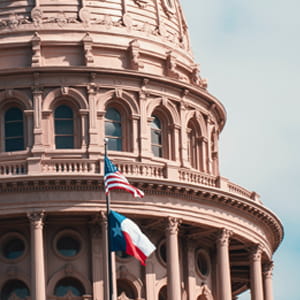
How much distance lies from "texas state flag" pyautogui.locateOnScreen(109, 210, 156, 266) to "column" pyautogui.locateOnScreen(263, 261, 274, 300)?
23907 mm

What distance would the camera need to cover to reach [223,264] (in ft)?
292

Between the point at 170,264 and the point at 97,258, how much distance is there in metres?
3.06

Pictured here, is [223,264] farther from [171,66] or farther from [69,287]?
[171,66]

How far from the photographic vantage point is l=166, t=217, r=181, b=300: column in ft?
285

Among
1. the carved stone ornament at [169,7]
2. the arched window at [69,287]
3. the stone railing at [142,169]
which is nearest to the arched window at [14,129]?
the stone railing at [142,169]

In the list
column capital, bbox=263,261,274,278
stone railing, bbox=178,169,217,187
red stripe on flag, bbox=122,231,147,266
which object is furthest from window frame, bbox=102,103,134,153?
red stripe on flag, bbox=122,231,147,266

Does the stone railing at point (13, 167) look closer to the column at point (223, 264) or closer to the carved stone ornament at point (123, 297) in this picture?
the carved stone ornament at point (123, 297)

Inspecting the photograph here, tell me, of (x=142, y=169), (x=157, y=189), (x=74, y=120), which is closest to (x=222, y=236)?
(x=157, y=189)

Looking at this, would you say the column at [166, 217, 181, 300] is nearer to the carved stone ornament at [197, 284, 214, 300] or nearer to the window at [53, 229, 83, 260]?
the carved stone ornament at [197, 284, 214, 300]

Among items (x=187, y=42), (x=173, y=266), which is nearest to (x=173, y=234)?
(x=173, y=266)

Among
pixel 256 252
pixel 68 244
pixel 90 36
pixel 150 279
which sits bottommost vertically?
pixel 150 279

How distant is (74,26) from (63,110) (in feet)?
14.6

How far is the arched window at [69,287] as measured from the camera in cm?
8694

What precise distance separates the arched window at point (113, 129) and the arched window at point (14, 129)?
372 centimetres
